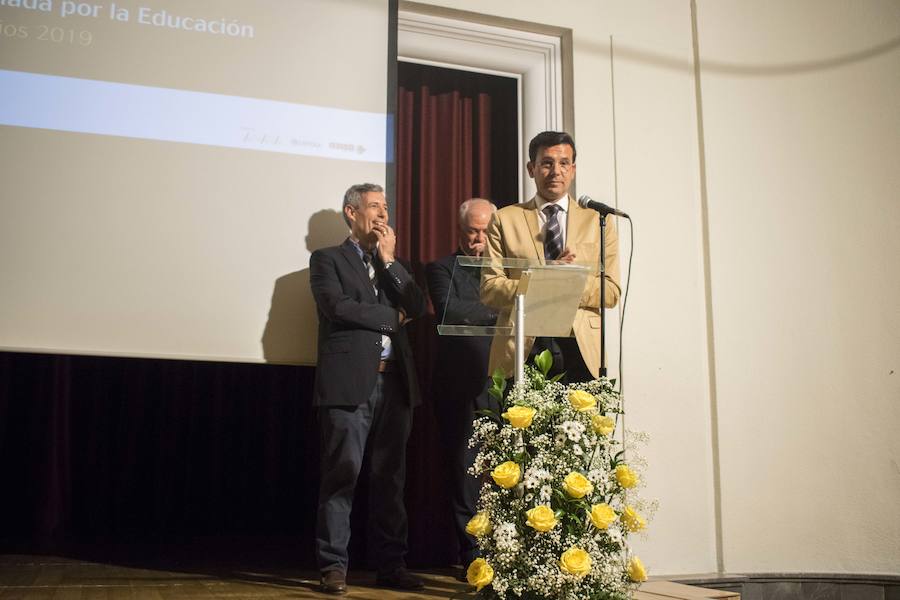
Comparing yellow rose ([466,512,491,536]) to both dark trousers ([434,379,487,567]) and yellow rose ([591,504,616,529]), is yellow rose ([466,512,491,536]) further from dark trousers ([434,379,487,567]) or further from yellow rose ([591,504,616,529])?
dark trousers ([434,379,487,567])

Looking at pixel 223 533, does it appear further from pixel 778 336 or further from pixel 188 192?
pixel 778 336

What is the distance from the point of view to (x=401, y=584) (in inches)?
125

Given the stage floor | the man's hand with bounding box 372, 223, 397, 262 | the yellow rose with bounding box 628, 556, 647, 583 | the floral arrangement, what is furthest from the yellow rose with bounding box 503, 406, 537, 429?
the man's hand with bounding box 372, 223, 397, 262

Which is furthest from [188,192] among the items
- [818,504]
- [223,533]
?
[818,504]

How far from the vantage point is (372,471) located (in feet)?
10.8

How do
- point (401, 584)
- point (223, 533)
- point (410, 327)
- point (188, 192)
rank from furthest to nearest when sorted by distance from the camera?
point (223, 533) < point (410, 327) < point (188, 192) < point (401, 584)

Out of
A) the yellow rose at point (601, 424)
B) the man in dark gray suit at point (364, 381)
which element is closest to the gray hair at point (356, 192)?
the man in dark gray suit at point (364, 381)

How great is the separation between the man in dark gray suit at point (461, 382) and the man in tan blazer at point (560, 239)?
0.36 meters

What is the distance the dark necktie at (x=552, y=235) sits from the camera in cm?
314

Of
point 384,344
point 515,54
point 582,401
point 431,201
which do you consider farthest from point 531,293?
point 515,54

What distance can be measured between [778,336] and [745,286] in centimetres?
29

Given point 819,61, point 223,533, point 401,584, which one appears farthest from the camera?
point 223,533

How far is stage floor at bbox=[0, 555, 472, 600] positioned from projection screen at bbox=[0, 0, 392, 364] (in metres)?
0.85

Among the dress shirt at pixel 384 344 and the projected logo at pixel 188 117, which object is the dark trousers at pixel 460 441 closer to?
the dress shirt at pixel 384 344
